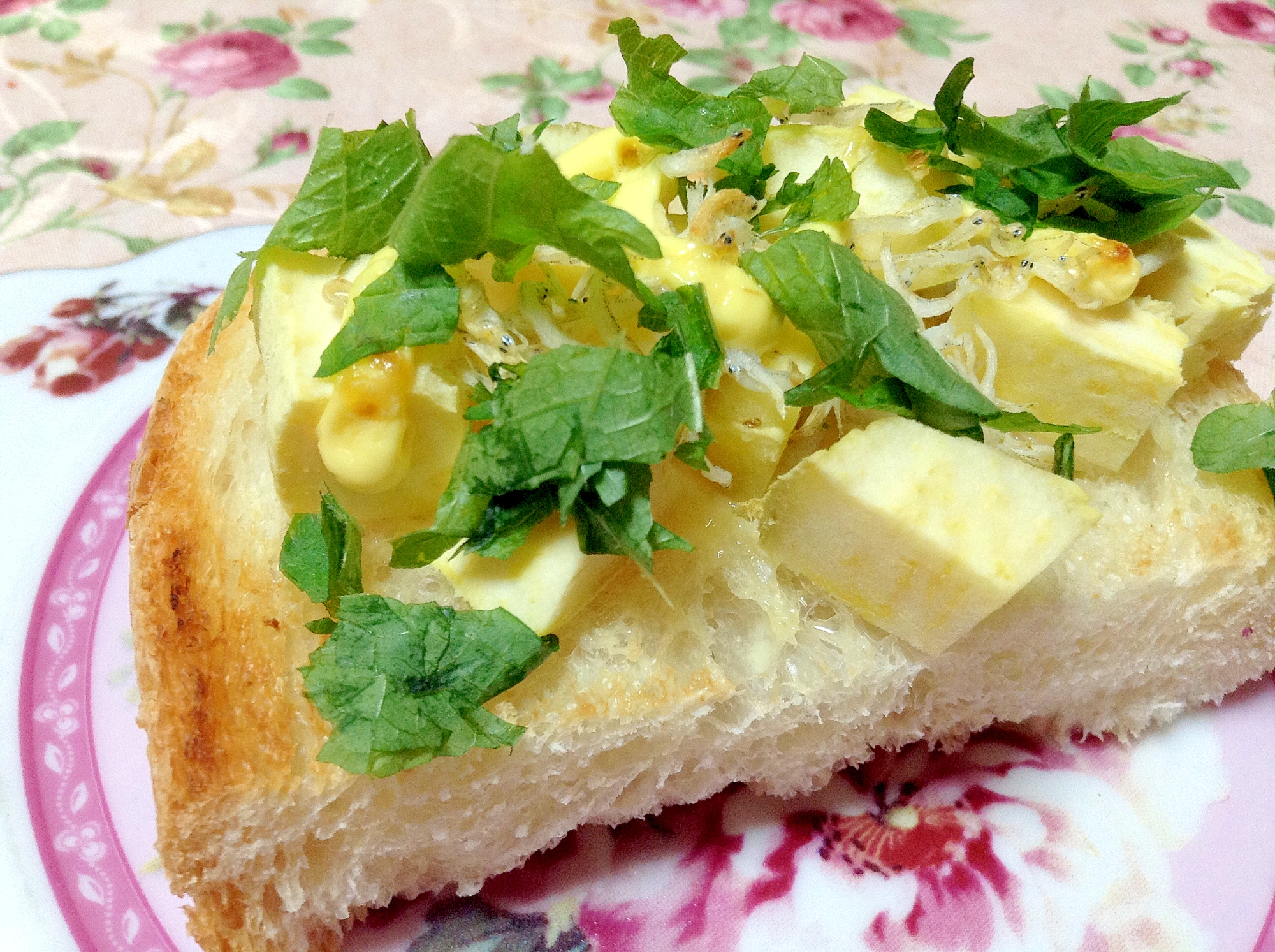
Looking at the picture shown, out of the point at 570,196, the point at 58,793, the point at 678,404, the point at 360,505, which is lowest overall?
the point at 58,793

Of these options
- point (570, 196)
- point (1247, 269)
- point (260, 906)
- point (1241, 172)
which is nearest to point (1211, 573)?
point (1247, 269)

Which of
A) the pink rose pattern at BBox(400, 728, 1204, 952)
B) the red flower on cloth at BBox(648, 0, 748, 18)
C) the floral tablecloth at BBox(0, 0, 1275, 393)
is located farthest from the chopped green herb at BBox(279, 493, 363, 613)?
the red flower on cloth at BBox(648, 0, 748, 18)

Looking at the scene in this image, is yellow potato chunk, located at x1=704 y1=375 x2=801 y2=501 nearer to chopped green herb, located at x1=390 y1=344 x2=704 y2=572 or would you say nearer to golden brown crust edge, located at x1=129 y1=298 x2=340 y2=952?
chopped green herb, located at x1=390 y1=344 x2=704 y2=572

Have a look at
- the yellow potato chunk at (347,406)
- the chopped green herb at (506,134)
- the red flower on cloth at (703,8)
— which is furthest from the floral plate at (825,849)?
the red flower on cloth at (703,8)

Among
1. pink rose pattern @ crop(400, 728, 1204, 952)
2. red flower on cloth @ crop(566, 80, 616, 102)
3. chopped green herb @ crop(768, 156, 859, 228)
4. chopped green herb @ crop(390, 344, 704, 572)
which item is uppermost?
chopped green herb @ crop(768, 156, 859, 228)

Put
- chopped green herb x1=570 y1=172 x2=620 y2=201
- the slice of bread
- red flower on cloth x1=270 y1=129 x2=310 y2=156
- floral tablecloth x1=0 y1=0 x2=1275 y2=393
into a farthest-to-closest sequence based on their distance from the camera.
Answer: red flower on cloth x1=270 y1=129 x2=310 y2=156 → floral tablecloth x1=0 y1=0 x2=1275 y2=393 → chopped green herb x1=570 y1=172 x2=620 y2=201 → the slice of bread

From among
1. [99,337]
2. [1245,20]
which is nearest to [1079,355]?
[99,337]

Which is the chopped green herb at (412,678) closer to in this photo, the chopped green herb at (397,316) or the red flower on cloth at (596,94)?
the chopped green herb at (397,316)

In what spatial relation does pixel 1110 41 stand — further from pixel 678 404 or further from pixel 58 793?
pixel 58 793
